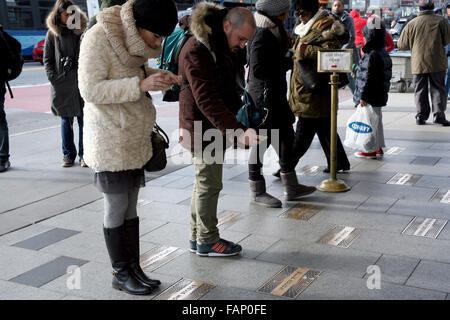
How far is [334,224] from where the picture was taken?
4574mm

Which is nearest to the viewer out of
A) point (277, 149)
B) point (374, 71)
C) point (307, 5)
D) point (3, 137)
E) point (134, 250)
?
point (134, 250)

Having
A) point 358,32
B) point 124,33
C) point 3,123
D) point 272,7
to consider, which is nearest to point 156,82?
point 124,33

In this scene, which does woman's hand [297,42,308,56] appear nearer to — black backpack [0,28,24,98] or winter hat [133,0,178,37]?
winter hat [133,0,178,37]

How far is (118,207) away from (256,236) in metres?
1.42

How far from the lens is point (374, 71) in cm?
641

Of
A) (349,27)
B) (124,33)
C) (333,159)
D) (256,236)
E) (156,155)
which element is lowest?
(256,236)

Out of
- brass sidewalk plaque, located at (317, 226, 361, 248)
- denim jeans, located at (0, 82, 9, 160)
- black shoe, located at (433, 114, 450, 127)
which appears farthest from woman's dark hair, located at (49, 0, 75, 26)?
black shoe, located at (433, 114, 450, 127)

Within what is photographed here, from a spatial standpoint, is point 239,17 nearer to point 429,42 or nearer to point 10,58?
point 10,58

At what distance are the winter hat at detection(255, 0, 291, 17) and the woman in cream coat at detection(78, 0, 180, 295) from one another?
6.05ft

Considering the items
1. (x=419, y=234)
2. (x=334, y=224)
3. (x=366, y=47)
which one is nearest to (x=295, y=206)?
(x=334, y=224)

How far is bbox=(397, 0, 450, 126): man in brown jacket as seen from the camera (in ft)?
29.1

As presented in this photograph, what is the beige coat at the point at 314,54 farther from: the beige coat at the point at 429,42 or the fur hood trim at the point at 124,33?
the beige coat at the point at 429,42

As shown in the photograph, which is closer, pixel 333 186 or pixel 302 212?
pixel 302 212
